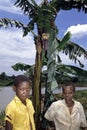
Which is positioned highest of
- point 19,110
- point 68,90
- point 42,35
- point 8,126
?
point 42,35

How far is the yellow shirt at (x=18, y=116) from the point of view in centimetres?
414

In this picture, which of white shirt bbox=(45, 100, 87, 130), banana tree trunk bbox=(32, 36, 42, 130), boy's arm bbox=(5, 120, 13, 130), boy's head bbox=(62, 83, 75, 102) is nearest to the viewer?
boy's arm bbox=(5, 120, 13, 130)

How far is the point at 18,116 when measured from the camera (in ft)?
13.7

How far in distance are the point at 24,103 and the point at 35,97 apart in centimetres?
624

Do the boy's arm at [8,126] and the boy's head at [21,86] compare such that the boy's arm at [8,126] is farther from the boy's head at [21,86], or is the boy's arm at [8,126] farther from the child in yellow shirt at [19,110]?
the boy's head at [21,86]

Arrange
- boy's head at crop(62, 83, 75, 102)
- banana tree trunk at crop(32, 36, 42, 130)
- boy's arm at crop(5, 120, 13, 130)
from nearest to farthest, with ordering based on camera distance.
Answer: boy's arm at crop(5, 120, 13, 130) < boy's head at crop(62, 83, 75, 102) < banana tree trunk at crop(32, 36, 42, 130)

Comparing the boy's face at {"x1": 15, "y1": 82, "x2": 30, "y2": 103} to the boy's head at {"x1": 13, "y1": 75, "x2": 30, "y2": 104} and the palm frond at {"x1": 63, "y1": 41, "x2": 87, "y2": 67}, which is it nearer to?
the boy's head at {"x1": 13, "y1": 75, "x2": 30, "y2": 104}

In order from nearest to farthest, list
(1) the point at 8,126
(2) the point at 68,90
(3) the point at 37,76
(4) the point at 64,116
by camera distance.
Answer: (1) the point at 8,126 → (2) the point at 68,90 → (4) the point at 64,116 → (3) the point at 37,76

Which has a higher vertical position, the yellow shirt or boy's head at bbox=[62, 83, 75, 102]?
boy's head at bbox=[62, 83, 75, 102]

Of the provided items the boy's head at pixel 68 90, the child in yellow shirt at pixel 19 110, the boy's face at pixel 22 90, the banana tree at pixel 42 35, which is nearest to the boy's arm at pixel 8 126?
the child in yellow shirt at pixel 19 110

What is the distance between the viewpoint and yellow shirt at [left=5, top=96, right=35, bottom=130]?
414cm

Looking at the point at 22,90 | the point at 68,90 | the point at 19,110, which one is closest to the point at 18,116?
the point at 19,110

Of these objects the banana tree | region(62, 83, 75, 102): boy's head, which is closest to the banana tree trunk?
the banana tree

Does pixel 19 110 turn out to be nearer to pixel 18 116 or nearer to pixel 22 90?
pixel 18 116
